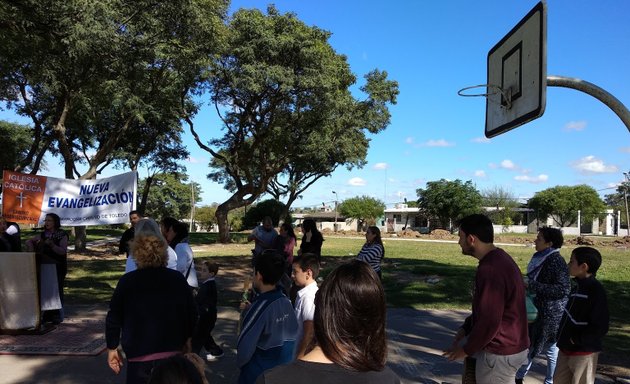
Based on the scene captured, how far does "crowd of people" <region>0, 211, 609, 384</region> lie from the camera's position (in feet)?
5.46

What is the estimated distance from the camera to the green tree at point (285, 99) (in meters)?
21.8

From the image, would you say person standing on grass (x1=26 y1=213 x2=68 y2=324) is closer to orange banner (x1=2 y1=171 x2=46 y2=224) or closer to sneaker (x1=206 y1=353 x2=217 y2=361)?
sneaker (x1=206 y1=353 x2=217 y2=361)

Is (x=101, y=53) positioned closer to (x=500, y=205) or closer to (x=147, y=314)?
(x=147, y=314)

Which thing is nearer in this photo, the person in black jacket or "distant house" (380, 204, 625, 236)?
the person in black jacket

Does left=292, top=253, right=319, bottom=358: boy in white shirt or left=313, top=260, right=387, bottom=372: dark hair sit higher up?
left=313, top=260, right=387, bottom=372: dark hair

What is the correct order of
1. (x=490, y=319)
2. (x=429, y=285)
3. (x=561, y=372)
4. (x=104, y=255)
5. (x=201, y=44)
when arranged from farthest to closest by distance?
(x=104, y=255)
(x=201, y=44)
(x=429, y=285)
(x=561, y=372)
(x=490, y=319)

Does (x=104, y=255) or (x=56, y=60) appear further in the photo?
(x=104, y=255)

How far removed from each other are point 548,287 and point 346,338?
12.1 feet

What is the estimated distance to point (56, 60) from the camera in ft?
39.5

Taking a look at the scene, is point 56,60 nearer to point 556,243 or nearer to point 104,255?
point 104,255

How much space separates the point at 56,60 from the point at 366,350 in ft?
42.3

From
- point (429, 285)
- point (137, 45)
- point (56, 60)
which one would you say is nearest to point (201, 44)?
point (137, 45)

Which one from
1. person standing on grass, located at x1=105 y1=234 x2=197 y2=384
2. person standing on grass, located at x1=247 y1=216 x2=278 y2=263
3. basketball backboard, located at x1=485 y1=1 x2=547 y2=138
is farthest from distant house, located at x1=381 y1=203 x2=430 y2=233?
person standing on grass, located at x1=105 y1=234 x2=197 y2=384

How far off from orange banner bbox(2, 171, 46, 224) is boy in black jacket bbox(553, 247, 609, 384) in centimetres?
1022
